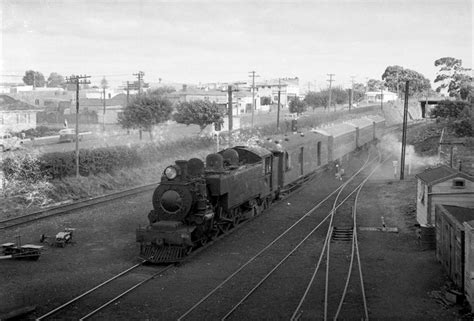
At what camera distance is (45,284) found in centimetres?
1287

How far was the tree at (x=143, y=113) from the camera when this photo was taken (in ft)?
144

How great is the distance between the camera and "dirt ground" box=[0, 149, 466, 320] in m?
11.3

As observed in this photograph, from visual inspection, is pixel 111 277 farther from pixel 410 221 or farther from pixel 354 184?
pixel 354 184

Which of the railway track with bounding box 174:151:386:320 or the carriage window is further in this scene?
the carriage window

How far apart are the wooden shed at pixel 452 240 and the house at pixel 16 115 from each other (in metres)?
41.7

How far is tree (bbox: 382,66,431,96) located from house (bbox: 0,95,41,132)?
82.1 meters

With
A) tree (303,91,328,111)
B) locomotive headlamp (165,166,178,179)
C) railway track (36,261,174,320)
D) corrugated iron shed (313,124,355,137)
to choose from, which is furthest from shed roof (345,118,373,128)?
tree (303,91,328,111)

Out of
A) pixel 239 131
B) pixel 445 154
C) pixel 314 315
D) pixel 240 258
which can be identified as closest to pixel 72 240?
pixel 240 258

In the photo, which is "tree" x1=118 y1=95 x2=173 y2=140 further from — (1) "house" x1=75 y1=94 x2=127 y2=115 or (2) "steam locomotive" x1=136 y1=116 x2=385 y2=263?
(1) "house" x1=75 y1=94 x2=127 y2=115

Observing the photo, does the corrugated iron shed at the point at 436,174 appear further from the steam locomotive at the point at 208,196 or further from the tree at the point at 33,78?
the tree at the point at 33,78

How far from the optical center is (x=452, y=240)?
503 inches

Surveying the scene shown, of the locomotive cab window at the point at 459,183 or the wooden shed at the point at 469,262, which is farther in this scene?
the locomotive cab window at the point at 459,183

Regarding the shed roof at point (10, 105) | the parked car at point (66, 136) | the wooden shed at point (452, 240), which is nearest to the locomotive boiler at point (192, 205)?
the wooden shed at point (452, 240)

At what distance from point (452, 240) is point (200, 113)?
35997 mm
